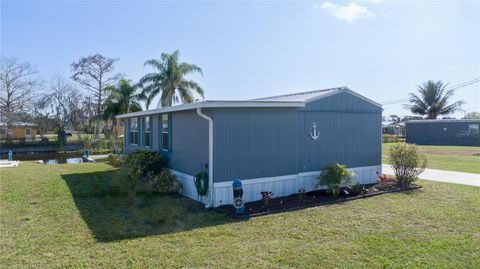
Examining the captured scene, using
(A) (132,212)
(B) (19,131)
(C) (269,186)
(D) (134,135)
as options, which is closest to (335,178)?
(C) (269,186)

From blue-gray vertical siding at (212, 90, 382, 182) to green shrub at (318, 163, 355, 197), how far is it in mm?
464

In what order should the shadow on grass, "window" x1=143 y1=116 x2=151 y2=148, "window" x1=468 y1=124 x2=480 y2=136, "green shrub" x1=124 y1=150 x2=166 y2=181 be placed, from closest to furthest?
the shadow on grass, "green shrub" x1=124 y1=150 x2=166 y2=181, "window" x1=143 y1=116 x2=151 y2=148, "window" x1=468 y1=124 x2=480 y2=136

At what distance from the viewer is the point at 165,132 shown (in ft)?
34.2

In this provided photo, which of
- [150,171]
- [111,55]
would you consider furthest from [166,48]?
[150,171]

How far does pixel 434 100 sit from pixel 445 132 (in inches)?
565

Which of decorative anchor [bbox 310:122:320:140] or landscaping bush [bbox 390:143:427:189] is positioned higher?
decorative anchor [bbox 310:122:320:140]

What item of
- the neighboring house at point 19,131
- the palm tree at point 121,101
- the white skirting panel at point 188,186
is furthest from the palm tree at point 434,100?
the neighboring house at point 19,131

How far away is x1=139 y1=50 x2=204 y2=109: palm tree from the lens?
2461 centimetres

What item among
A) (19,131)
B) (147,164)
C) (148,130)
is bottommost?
(147,164)

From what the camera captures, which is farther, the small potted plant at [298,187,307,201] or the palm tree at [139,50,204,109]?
the palm tree at [139,50,204,109]

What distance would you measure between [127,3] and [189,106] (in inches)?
211

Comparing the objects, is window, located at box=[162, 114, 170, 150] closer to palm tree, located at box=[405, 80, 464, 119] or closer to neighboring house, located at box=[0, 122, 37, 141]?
neighboring house, located at box=[0, 122, 37, 141]

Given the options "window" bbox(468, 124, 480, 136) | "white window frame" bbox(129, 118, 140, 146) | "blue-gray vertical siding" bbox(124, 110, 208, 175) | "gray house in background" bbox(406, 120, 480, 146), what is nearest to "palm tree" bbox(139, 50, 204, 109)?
"white window frame" bbox(129, 118, 140, 146)

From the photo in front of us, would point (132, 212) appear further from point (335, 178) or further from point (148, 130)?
point (148, 130)
